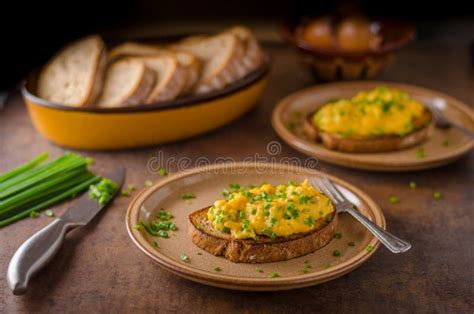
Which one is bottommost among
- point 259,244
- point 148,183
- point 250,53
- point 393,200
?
point 393,200

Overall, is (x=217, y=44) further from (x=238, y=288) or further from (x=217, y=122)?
(x=238, y=288)

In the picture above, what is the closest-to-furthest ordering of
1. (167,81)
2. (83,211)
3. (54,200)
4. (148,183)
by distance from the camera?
(83,211), (54,200), (148,183), (167,81)

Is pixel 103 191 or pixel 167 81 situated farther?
pixel 167 81

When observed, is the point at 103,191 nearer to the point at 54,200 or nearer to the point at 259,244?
the point at 54,200

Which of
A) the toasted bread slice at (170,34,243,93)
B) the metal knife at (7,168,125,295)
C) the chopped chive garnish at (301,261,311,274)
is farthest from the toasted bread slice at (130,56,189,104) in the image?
the chopped chive garnish at (301,261,311,274)

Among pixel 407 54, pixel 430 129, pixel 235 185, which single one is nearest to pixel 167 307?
pixel 235 185

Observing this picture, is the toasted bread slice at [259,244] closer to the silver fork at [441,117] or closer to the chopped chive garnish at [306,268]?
the chopped chive garnish at [306,268]

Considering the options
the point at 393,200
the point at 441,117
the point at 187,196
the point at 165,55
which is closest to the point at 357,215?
the point at 393,200
